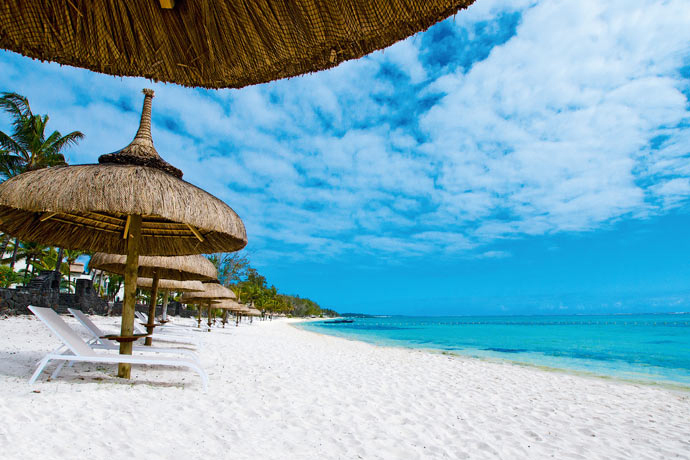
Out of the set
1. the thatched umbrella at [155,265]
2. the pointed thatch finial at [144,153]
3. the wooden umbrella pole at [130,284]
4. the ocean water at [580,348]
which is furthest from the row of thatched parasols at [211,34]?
the ocean water at [580,348]

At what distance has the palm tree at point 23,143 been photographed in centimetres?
1531

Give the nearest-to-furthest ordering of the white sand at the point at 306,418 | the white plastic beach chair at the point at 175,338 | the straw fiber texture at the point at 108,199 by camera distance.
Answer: the white sand at the point at 306,418
the straw fiber texture at the point at 108,199
the white plastic beach chair at the point at 175,338

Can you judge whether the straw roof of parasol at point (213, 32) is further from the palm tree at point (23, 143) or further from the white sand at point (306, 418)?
the palm tree at point (23, 143)

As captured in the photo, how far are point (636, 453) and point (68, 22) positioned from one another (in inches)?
190

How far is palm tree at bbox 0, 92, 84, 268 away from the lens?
15.3 meters

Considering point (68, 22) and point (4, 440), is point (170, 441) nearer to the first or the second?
point (4, 440)

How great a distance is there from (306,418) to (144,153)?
123 inches

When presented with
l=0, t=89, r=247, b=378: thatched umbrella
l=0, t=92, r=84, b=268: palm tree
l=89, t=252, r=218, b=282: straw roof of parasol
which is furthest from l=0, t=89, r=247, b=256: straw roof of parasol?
l=0, t=92, r=84, b=268: palm tree

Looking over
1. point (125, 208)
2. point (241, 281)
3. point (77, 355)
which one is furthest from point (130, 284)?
point (241, 281)

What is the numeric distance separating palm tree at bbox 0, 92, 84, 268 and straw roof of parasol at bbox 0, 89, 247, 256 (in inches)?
551

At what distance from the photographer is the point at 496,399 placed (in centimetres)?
489

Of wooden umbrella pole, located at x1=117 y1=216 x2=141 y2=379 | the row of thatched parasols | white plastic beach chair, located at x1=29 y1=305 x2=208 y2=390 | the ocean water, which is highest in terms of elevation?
the row of thatched parasols

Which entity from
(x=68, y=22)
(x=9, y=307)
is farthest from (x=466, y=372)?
(x=9, y=307)

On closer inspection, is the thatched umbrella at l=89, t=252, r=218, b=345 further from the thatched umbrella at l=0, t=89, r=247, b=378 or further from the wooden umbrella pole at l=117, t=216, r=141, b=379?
the wooden umbrella pole at l=117, t=216, r=141, b=379
